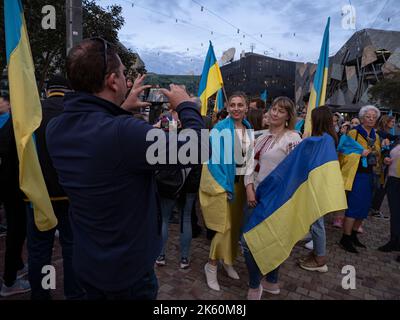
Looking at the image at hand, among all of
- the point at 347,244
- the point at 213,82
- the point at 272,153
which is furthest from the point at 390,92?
the point at 272,153

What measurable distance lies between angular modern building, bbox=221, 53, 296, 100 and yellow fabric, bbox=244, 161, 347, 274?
75.7 metres

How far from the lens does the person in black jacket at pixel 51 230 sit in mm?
2424

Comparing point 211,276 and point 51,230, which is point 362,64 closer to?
point 211,276

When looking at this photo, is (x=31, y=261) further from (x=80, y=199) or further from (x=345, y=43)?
(x=345, y=43)

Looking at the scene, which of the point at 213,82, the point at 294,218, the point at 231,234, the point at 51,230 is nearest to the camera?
the point at 51,230

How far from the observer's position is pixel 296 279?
345cm

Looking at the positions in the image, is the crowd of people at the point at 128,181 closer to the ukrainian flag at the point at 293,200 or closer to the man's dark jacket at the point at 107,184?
the man's dark jacket at the point at 107,184

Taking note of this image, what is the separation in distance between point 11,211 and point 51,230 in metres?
0.74

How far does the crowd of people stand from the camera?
1.33m

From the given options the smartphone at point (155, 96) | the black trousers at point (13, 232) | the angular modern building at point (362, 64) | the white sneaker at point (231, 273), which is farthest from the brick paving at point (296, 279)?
the angular modern building at point (362, 64)

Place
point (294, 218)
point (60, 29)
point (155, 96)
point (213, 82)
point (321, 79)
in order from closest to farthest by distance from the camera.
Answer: point (155, 96) → point (294, 218) → point (321, 79) → point (213, 82) → point (60, 29)

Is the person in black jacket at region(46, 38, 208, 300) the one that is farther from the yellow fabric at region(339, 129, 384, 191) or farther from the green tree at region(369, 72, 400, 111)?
the green tree at region(369, 72, 400, 111)

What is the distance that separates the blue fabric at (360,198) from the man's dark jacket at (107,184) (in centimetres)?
375

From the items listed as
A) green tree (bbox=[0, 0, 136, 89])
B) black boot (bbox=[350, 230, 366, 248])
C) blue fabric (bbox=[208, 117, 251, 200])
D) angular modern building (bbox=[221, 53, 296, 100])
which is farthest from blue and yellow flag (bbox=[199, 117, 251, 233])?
angular modern building (bbox=[221, 53, 296, 100])
